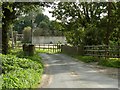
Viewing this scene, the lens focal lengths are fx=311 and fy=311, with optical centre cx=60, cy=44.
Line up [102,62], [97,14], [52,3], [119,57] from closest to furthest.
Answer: [102,62] → [119,57] → [52,3] → [97,14]

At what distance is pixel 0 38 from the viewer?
2594 cm

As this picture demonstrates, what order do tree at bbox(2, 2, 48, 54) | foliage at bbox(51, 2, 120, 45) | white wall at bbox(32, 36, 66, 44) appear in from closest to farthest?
tree at bbox(2, 2, 48, 54), foliage at bbox(51, 2, 120, 45), white wall at bbox(32, 36, 66, 44)

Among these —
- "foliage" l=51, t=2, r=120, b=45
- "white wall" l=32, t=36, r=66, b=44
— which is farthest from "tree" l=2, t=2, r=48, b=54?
"white wall" l=32, t=36, r=66, b=44

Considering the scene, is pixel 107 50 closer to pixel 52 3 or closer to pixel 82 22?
pixel 52 3

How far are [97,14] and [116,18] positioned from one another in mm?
8373

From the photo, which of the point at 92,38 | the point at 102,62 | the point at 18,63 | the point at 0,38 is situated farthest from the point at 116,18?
the point at 18,63

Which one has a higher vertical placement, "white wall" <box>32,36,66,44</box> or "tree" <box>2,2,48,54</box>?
"tree" <box>2,2,48,54</box>

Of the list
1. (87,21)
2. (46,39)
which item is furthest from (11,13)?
(46,39)

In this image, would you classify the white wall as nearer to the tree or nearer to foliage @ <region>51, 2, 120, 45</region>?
foliage @ <region>51, 2, 120, 45</region>

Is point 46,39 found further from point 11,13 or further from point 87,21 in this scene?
point 11,13

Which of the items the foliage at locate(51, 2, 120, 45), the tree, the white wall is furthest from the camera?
the white wall

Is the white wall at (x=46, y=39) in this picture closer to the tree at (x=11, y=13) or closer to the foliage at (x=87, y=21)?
the foliage at (x=87, y=21)

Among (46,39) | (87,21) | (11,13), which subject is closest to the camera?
(11,13)

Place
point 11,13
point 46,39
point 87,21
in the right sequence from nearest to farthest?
1. point 11,13
2. point 87,21
3. point 46,39
